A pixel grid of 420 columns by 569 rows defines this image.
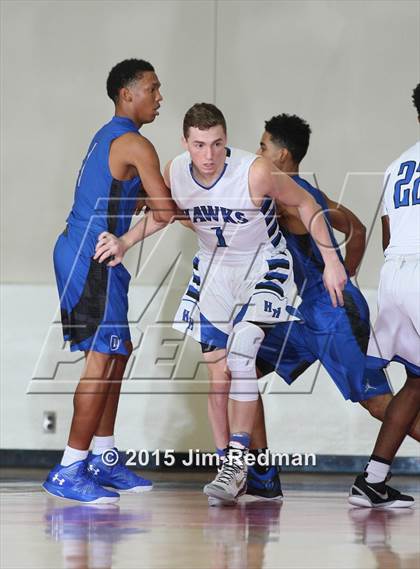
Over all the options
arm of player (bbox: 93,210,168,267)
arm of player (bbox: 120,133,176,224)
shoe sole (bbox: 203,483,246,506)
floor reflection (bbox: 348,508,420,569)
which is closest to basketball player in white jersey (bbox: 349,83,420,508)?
floor reflection (bbox: 348,508,420,569)

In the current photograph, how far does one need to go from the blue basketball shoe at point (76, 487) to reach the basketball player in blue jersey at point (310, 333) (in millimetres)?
674

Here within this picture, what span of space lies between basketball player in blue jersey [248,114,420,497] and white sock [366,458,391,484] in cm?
37

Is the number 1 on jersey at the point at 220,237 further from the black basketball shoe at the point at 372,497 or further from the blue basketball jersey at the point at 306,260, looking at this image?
the black basketball shoe at the point at 372,497

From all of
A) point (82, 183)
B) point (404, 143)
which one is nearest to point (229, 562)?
point (82, 183)

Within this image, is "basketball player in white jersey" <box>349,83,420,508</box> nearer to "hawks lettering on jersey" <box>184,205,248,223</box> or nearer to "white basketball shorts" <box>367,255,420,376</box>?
"white basketball shorts" <box>367,255,420,376</box>

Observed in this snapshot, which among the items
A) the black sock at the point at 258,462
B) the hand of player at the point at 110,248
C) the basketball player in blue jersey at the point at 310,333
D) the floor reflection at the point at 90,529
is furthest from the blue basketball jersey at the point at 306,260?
the floor reflection at the point at 90,529

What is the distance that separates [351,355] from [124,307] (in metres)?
0.98

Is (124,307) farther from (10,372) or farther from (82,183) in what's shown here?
(10,372)

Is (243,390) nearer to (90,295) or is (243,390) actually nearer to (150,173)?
(90,295)

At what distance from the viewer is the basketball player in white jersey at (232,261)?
4.67m

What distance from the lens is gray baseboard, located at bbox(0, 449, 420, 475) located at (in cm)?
660

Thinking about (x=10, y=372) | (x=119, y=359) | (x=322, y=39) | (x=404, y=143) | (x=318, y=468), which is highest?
(x=322, y=39)

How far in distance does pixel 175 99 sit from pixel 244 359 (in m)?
2.37

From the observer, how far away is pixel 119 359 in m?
5.05
